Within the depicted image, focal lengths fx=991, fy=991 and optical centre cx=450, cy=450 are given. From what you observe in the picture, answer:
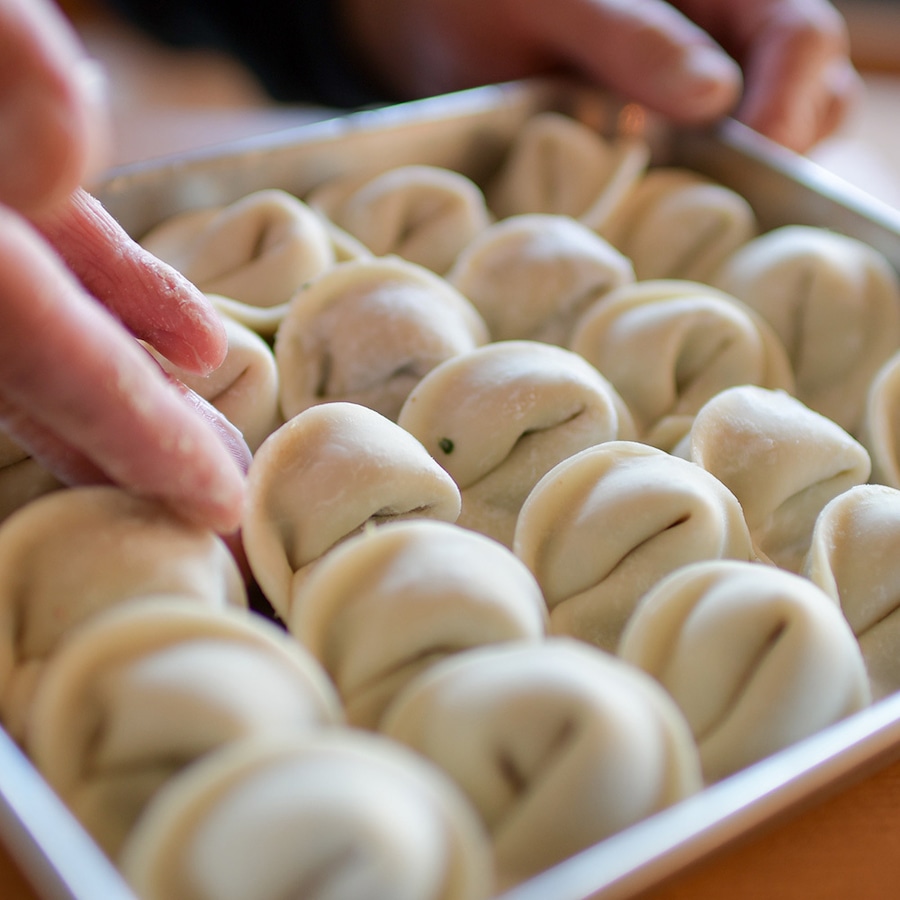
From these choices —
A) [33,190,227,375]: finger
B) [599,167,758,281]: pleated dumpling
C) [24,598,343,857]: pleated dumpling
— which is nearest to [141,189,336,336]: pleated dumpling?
[33,190,227,375]: finger

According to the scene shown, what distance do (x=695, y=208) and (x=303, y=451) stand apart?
678 mm

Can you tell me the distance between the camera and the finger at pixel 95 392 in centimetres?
48

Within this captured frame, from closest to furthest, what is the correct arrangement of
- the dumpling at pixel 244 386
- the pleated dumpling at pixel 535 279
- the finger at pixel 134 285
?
the finger at pixel 134 285, the dumpling at pixel 244 386, the pleated dumpling at pixel 535 279

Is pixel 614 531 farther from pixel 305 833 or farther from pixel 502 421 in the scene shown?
pixel 305 833

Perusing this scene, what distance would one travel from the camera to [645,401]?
2.97ft

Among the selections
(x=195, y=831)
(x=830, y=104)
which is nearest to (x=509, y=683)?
(x=195, y=831)

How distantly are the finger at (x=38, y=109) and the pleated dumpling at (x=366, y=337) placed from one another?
0.40 metres

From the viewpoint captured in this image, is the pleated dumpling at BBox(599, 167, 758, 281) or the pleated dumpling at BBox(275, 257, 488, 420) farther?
the pleated dumpling at BBox(599, 167, 758, 281)

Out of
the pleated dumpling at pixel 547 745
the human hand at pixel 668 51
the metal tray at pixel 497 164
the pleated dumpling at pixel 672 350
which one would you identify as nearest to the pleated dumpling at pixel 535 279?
the pleated dumpling at pixel 672 350

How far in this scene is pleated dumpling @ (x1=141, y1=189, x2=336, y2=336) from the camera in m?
0.98

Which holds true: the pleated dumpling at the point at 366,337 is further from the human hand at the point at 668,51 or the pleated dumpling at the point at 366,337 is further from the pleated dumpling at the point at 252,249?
the human hand at the point at 668,51

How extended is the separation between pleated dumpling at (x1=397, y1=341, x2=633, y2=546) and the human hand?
0.66m

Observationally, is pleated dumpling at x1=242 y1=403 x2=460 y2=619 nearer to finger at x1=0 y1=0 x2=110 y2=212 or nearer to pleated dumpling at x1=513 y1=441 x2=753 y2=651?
pleated dumpling at x1=513 y1=441 x2=753 y2=651

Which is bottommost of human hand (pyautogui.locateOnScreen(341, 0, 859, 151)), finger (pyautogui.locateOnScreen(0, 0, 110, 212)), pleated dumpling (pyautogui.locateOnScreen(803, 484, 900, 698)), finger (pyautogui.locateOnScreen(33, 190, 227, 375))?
pleated dumpling (pyautogui.locateOnScreen(803, 484, 900, 698))
